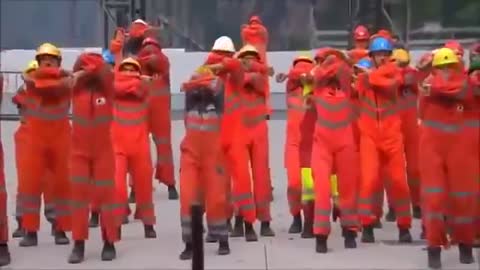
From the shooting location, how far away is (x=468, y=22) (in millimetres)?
24844

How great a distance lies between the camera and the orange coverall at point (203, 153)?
1122 cm

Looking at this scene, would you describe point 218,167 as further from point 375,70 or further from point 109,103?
point 375,70

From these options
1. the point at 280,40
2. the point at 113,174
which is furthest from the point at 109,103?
the point at 280,40

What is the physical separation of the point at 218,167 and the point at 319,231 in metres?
1.13

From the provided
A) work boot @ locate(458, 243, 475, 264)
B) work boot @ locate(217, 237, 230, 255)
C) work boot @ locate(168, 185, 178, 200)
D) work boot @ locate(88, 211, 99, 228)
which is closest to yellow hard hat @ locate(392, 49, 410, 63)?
work boot @ locate(458, 243, 475, 264)

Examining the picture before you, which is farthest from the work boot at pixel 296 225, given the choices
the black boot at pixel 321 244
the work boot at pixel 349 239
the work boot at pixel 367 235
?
the black boot at pixel 321 244

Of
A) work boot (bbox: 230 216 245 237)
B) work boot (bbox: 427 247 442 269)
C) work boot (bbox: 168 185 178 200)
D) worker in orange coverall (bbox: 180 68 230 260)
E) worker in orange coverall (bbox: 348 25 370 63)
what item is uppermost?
worker in orange coverall (bbox: 348 25 370 63)

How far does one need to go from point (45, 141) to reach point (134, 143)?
970mm

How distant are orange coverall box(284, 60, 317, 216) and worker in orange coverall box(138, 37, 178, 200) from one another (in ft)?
5.44

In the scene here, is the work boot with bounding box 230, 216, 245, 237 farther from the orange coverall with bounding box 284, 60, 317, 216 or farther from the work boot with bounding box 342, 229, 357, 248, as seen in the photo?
the work boot with bounding box 342, 229, 357, 248

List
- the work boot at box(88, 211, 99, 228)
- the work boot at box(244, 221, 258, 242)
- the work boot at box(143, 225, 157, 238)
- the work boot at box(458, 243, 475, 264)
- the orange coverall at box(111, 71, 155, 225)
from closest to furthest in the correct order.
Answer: the work boot at box(458, 243, 475, 264)
the work boot at box(244, 221, 258, 242)
the orange coverall at box(111, 71, 155, 225)
the work boot at box(143, 225, 157, 238)
the work boot at box(88, 211, 99, 228)

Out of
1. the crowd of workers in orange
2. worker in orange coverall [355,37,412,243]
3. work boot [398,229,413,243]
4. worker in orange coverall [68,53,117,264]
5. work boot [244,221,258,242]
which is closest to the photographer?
the crowd of workers in orange

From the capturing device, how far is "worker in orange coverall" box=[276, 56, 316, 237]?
1234 cm

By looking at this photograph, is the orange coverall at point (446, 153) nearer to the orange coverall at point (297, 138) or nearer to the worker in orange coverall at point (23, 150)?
the orange coverall at point (297, 138)
